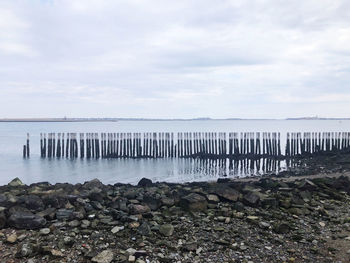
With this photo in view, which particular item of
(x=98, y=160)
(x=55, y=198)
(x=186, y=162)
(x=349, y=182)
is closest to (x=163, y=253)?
(x=55, y=198)

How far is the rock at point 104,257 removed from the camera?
17.2 ft

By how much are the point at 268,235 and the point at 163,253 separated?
1.95m

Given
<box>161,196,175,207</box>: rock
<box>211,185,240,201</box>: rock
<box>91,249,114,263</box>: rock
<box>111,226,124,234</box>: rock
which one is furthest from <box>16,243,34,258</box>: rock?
<box>211,185,240,201</box>: rock

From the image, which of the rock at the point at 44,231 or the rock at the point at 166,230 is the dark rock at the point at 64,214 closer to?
the rock at the point at 44,231

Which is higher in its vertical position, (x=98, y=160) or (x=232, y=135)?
(x=232, y=135)

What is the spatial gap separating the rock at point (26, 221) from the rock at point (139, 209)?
1644mm

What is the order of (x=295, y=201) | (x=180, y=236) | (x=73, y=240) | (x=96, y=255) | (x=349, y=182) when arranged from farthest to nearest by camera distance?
(x=349, y=182) → (x=295, y=201) → (x=180, y=236) → (x=73, y=240) → (x=96, y=255)

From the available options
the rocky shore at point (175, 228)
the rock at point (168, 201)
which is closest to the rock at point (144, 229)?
the rocky shore at point (175, 228)

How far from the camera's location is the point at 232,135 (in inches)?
1170

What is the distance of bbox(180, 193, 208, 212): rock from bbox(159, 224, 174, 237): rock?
1.13 metres

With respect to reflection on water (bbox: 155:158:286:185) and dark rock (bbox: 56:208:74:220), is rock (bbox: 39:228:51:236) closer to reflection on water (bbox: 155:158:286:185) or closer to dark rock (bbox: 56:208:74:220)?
dark rock (bbox: 56:208:74:220)

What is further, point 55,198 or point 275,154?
point 275,154

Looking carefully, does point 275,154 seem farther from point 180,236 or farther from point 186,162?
point 180,236

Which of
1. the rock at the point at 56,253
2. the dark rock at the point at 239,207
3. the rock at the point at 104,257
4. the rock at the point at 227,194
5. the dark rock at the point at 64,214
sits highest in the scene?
the rock at the point at 227,194
